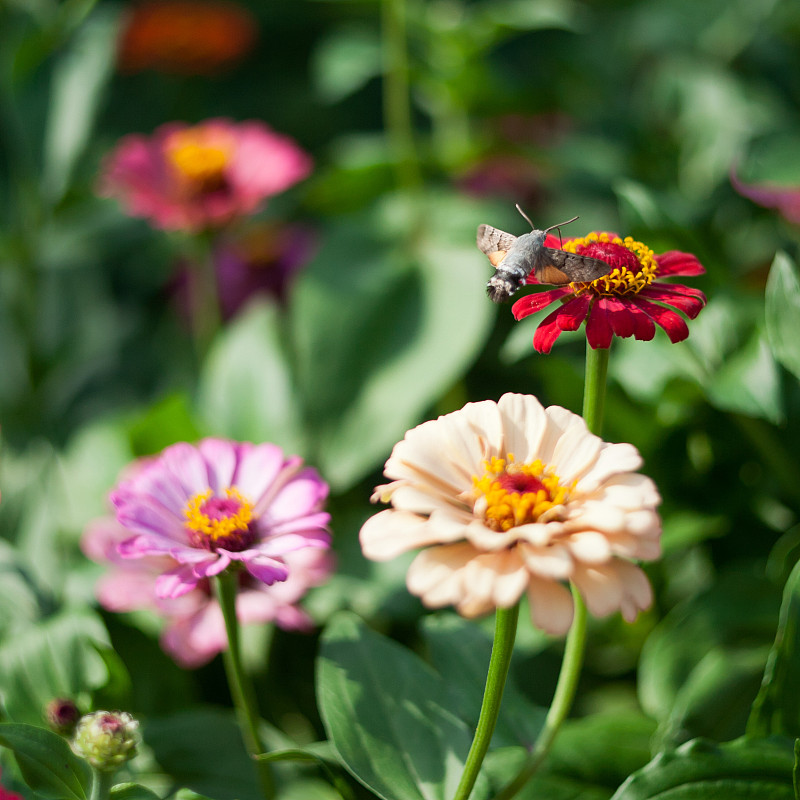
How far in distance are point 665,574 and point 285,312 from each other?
506mm


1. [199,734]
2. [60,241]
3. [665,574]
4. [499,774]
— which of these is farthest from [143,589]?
[60,241]

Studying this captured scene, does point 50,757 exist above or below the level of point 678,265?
below

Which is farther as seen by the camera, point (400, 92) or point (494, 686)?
point (400, 92)

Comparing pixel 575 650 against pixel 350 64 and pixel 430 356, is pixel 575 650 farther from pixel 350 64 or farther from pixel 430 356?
pixel 350 64

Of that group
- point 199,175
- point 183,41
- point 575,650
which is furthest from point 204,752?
point 183,41

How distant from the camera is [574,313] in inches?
12.9

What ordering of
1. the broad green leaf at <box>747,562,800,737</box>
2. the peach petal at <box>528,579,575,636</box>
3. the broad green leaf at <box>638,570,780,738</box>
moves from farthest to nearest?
the broad green leaf at <box>638,570,780,738</box>, the broad green leaf at <box>747,562,800,737</box>, the peach petal at <box>528,579,575,636</box>

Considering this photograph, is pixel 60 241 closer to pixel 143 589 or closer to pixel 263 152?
pixel 263 152

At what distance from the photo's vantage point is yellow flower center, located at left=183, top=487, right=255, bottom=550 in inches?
14.1

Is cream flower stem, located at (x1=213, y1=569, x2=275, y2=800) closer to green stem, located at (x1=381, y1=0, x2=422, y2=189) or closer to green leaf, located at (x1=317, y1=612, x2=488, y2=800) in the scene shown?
green leaf, located at (x1=317, y1=612, x2=488, y2=800)

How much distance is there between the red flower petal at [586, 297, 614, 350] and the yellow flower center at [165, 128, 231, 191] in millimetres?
451

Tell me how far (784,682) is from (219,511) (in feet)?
0.84

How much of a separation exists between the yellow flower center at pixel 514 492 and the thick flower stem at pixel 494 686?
0.03 metres

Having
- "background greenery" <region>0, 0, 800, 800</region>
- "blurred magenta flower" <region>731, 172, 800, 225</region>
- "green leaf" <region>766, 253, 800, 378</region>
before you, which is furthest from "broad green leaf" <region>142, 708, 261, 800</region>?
"blurred magenta flower" <region>731, 172, 800, 225</region>
